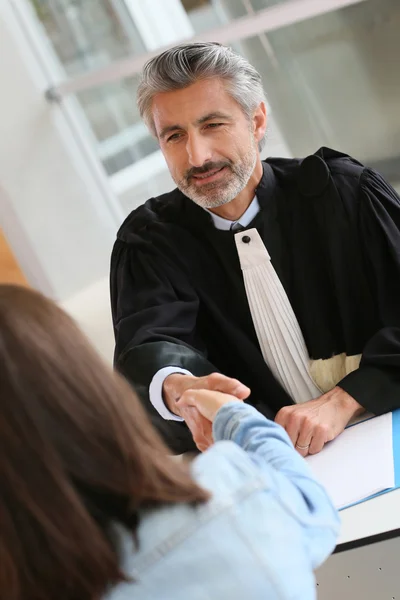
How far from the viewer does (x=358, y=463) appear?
5.73ft

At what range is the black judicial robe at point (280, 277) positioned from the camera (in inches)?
82.3

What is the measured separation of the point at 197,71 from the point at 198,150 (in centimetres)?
20

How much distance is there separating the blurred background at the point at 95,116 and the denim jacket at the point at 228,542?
2787 millimetres

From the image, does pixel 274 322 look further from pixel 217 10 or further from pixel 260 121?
pixel 217 10

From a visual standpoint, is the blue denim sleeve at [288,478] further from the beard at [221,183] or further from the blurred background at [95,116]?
the blurred background at [95,116]

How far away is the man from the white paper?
0.50ft

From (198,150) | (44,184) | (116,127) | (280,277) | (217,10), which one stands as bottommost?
(280,277)

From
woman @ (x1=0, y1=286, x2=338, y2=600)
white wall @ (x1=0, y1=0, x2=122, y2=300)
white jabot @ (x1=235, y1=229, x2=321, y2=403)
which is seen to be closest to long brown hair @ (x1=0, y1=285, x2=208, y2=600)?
woman @ (x1=0, y1=286, x2=338, y2=600)

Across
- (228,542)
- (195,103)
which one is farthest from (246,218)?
(228,542)

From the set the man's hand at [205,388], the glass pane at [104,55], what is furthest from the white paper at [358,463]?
the glass pane at [104,55]

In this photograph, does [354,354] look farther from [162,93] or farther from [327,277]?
[162,93]

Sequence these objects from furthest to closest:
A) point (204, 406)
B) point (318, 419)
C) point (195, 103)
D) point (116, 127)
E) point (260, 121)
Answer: point (116, 127), point (260, 121), point (195, 103), point (318, 419), point (204, 406)

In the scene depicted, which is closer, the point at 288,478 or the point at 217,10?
the point at 288,478

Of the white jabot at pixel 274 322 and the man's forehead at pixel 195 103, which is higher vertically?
the man's forehead at pixel 195 103
